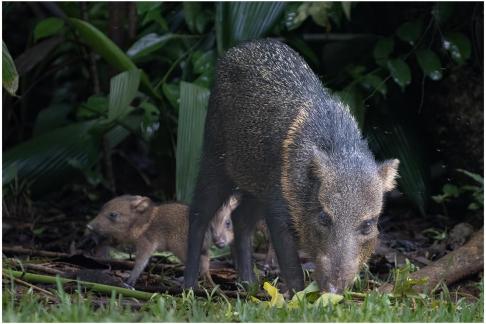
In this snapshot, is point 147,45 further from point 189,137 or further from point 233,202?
point 233,202

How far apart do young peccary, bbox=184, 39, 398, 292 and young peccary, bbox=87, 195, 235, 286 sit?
0.20m

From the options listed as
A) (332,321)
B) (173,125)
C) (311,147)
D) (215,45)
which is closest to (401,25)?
(215,45)

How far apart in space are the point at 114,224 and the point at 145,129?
1457 mm

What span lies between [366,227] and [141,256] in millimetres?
1883

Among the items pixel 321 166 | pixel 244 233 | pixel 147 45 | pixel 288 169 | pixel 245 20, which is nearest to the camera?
pixel 321 166

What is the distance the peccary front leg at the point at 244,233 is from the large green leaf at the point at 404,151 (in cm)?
202

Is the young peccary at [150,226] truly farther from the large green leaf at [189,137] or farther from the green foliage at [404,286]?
the green foliage at [404,286]

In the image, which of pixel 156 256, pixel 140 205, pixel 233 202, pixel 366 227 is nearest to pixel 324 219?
pixel 366 227

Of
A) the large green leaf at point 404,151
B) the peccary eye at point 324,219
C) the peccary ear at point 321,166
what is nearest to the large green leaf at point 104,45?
the large green leaf at point 404,151

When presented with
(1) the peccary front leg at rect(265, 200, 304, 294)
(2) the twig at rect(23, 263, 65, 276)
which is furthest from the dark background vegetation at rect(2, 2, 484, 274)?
(1) the peccary front leg at rect(265, 200, 304, 294)

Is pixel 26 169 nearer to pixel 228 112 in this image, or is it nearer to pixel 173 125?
pixel 173 125

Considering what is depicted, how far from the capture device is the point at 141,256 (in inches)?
243

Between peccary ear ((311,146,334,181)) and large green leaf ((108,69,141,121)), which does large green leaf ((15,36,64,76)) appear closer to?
large green leaf ((108,69,141,121))

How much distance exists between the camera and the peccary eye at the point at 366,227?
4777 millimetres
